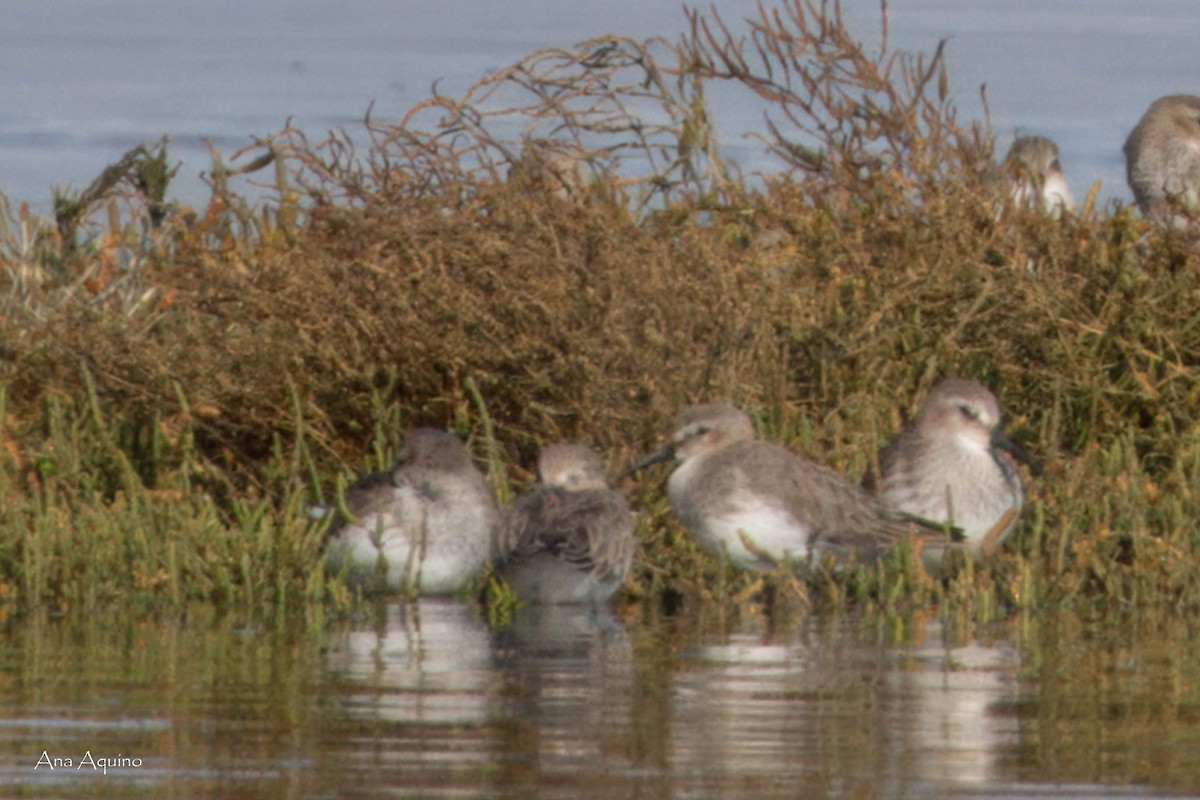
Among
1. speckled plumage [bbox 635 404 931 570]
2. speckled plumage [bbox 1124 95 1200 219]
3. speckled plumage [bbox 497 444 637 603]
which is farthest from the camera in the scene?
speckled plumage [bbox 1124 95 1200 219]

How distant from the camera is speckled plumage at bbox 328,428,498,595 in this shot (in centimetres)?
977

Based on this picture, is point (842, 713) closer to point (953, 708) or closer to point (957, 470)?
point (953, 708)

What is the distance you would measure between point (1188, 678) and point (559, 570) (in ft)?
8.04

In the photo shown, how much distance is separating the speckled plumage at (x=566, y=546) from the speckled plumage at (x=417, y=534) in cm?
14

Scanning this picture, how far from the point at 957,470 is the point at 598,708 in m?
3.29

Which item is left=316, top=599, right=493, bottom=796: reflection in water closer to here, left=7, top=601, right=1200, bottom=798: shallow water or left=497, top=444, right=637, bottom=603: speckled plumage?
left=7, top=601, right=1200, bottom=798: shallow water

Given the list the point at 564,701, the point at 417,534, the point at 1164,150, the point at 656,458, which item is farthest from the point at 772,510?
the point at 1164,150

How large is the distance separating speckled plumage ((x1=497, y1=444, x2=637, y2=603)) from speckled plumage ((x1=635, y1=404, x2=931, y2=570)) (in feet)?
1.10

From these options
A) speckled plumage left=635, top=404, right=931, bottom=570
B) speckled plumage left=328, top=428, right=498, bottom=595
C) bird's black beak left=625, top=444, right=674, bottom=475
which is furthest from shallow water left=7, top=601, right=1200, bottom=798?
bird's black beak left=625, top=444, right=674, bottom=475

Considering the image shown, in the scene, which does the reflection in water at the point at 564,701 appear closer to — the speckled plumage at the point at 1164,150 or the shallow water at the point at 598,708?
the shallow water at the point at 598,708

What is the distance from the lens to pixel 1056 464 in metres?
11.1

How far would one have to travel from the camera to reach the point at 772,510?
32.5ft

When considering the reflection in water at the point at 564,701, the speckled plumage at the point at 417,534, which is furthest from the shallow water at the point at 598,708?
the speckled plumage at the point at 417,534

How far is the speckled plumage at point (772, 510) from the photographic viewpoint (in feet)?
32.5
